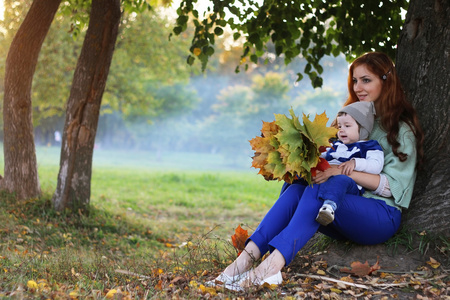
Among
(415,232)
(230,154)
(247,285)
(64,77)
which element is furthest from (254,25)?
(230,154)

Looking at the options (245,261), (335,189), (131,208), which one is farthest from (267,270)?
(131,208)

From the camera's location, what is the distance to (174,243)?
24.5ft

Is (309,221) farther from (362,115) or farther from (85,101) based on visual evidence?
(85,101)

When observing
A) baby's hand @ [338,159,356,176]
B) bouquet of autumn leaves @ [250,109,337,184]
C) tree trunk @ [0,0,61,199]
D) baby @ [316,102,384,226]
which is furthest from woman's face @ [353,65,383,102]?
tree trunk @ [0,0,61,199]

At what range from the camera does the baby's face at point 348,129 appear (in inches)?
147

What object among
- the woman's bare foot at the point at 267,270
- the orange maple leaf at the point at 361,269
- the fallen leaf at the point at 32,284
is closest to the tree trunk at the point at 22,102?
the fallen leaf at the point at 32,284

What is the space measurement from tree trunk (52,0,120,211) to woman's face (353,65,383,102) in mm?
4189

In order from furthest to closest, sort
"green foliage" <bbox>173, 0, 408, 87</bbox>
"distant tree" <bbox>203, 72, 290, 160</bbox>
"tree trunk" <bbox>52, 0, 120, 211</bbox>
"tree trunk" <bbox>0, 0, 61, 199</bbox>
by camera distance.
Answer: "distant tree" <bbox>203, 72, 290, 160</bbox>
"tree trunk" <bbox>0, 0, 61, 199</bbox>
"tree trunk" <bbox>52, 0, 120, 211</bbox>
"green foliage" <bbox>173, 0, 408, 87</bbox>

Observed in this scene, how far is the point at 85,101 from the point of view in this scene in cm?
701

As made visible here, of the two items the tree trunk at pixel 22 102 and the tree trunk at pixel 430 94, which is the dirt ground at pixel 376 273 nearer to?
the tree trunk at pixel 430 94

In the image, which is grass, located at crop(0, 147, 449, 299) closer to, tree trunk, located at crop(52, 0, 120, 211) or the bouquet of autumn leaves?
tree trunk, located at crop(52, 0, 120, 211)

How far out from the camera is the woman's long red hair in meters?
3.78

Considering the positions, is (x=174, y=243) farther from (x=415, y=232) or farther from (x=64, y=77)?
(x=64, y=77)

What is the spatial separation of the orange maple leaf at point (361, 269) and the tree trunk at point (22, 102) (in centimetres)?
537
